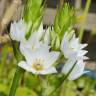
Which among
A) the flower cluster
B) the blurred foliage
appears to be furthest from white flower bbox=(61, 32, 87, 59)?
the blurred foliage

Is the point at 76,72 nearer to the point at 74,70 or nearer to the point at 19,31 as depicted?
the point at 74,70

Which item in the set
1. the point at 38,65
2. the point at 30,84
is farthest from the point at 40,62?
the point at 30,84

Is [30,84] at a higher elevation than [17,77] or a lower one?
lower

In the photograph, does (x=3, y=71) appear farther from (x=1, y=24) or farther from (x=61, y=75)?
(x=61, y=75)

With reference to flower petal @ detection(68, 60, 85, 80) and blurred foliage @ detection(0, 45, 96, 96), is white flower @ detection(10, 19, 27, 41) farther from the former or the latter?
blurred foliage @ detection(0, 45, 96, 96)

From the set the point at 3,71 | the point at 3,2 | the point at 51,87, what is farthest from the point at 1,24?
the point at 3,71

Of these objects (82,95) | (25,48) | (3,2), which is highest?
(25,48)

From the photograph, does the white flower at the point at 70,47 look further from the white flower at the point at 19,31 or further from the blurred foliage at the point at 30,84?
the blurred foliage at the point at 30,84
